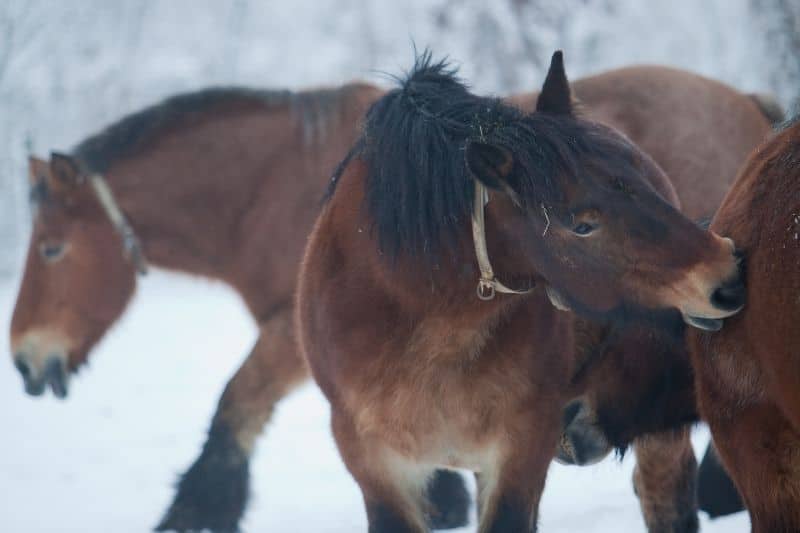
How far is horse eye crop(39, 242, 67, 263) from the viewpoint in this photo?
17.3ft

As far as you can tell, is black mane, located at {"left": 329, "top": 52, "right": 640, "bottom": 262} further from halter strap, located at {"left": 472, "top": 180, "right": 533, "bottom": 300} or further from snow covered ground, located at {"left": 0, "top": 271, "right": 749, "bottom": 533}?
snow covered ground, located at {"left": 0, "top": 271, "right": 749, "bottom": 533}

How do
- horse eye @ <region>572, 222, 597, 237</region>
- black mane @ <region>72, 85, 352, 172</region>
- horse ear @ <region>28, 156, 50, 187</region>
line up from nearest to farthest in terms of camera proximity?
horse eye @ <region>572, 222, 597, 237</region>, horse ear @ <region>28, 156, 50, 187</region>, black mane @ <region>72, 85, 352, 172</region>

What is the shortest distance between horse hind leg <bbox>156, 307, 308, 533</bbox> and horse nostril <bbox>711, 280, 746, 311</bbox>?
298 centimetres

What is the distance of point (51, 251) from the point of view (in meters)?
5.29

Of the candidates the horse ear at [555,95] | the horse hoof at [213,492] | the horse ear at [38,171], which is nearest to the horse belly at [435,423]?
the horse ear at [555,95]

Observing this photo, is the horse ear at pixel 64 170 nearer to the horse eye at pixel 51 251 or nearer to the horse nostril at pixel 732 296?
the horse eye at pixel 51 251

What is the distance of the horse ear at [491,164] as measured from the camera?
8.78 ft

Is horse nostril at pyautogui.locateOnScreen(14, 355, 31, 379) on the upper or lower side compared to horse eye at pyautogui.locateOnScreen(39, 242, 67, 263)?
lower

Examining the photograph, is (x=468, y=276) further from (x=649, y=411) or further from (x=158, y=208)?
(x=158, y=208)

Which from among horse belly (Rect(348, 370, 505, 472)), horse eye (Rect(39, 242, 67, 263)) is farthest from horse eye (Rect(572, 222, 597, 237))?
horse eye (Rect(39, 242, 67, 263))

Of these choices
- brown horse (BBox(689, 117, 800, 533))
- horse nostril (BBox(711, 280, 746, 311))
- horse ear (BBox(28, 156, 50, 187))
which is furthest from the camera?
horse ear (BBox(28, 156, 50, 187))

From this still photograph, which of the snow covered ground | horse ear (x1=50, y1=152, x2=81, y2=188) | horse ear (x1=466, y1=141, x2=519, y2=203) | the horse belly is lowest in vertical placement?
the snow covered ground

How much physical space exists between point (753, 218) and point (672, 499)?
191cm

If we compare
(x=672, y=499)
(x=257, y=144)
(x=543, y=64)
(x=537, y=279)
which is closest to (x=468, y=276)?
(x=537, y=279)
